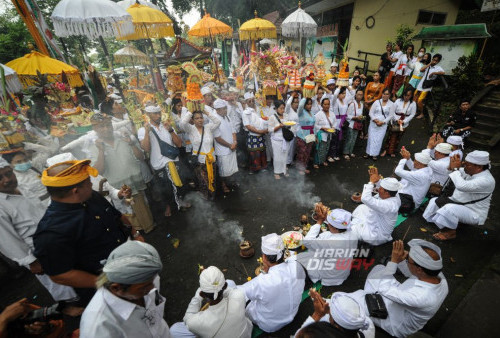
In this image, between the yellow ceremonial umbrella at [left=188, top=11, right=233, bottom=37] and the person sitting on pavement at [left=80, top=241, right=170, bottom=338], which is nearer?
the person sitting on pavement at [left=80, top=241, right=170, bottom=338]

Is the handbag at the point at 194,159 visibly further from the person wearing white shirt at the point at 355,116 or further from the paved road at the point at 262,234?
the person wearing white shirt at the point at 355,116

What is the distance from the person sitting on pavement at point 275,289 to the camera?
2.70m

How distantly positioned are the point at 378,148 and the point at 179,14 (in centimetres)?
2991

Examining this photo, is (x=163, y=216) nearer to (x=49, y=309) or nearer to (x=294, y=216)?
(x=294, y=216)

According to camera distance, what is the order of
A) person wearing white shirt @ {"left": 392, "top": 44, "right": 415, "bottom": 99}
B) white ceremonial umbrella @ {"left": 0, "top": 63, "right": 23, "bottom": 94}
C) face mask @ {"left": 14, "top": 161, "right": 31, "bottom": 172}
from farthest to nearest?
1. person wearing white shirt @ {"left": 392, "top": 44, "right": 415, "bottom": 99}
2. white ceremonial umbrella @ {"left": 0, "top": 63, "right": 23, "bottom": 94}
3. face mask @ {"left": 14, "top": 161, "right": 31, "bottom": 172}

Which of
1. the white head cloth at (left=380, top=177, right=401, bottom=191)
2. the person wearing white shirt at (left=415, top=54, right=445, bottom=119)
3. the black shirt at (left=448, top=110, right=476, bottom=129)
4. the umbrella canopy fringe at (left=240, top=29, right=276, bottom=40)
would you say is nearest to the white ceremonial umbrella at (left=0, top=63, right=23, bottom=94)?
the umbrella canopy fringe at (left=240, top=29, right=276, bottom=40)

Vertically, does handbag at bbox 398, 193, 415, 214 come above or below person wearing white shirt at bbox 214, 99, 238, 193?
below

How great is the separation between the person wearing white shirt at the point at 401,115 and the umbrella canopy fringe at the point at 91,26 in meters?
8.03

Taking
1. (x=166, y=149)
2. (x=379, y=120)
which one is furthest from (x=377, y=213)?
(x=166, y=149)

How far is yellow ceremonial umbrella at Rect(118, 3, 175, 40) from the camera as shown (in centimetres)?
676

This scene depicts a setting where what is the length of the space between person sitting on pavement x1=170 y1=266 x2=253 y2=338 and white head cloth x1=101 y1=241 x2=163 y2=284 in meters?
0.62

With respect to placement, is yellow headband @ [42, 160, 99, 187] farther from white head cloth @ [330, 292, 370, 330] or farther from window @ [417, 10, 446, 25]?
window @ [417, 10, 446, 25]

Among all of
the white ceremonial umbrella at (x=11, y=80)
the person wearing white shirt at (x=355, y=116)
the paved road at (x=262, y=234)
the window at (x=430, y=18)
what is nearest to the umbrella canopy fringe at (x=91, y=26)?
the white ceremonial umbrella at (x=11, y=80)

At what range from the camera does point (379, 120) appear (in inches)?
270
